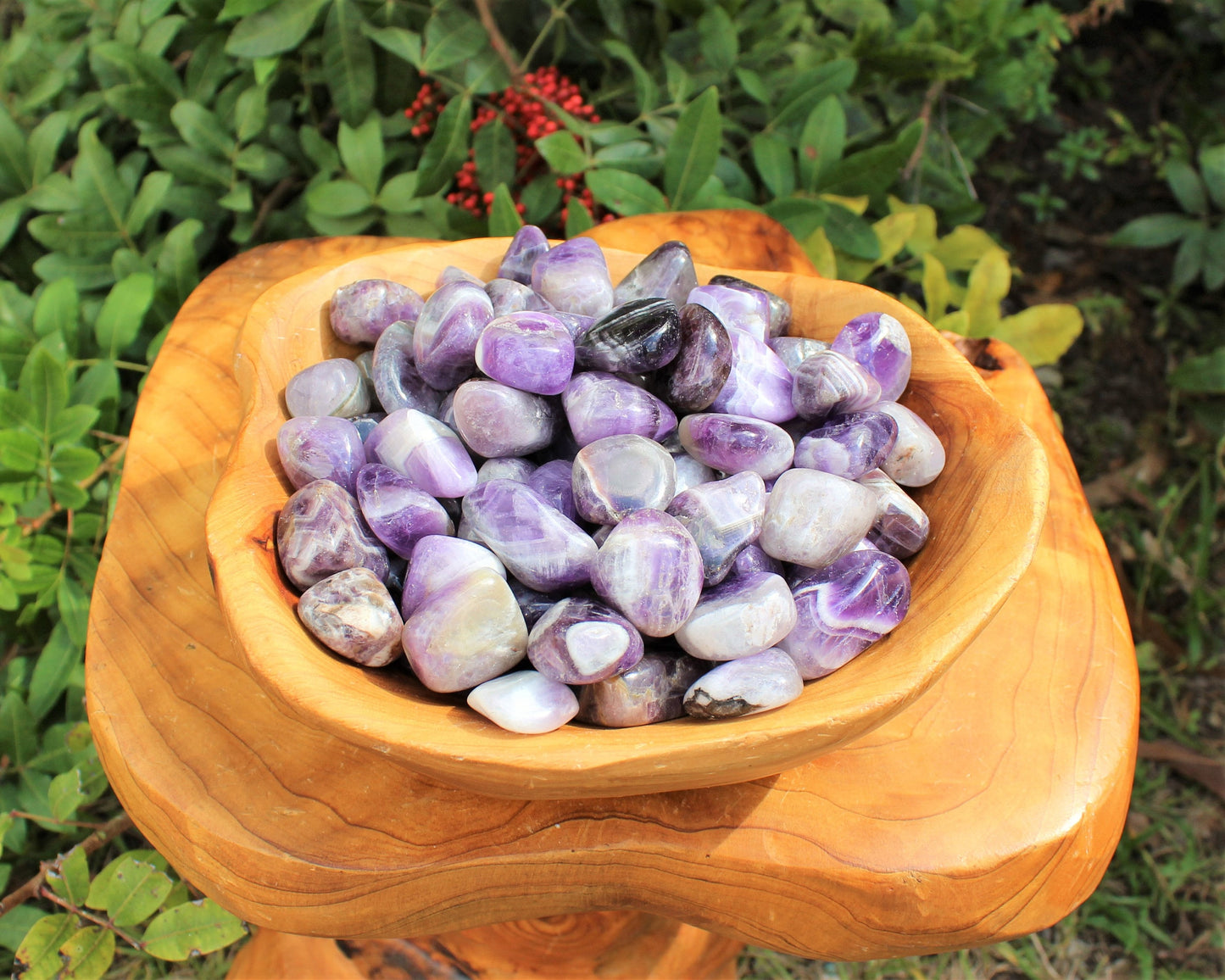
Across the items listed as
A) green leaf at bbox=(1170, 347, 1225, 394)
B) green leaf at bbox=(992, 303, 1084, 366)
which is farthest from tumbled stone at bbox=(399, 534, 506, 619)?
green leaf at bbox=(1170, 347, 1225, 394)

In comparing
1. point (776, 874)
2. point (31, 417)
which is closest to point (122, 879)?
point (31, 417)

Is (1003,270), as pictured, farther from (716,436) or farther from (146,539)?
(146,539)

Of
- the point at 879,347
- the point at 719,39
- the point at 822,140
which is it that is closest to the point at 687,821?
the point at 879,347

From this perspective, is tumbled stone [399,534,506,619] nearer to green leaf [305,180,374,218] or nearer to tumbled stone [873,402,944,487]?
tumbled stone [873,402,944,487]

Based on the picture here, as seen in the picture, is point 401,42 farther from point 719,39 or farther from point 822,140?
point 822,140

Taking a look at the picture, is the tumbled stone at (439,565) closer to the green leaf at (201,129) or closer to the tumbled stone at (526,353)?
the tumbled stone at (526,353)

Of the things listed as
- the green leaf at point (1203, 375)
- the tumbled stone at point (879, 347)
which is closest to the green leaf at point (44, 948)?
the tumbled stone at point (879, 347)
